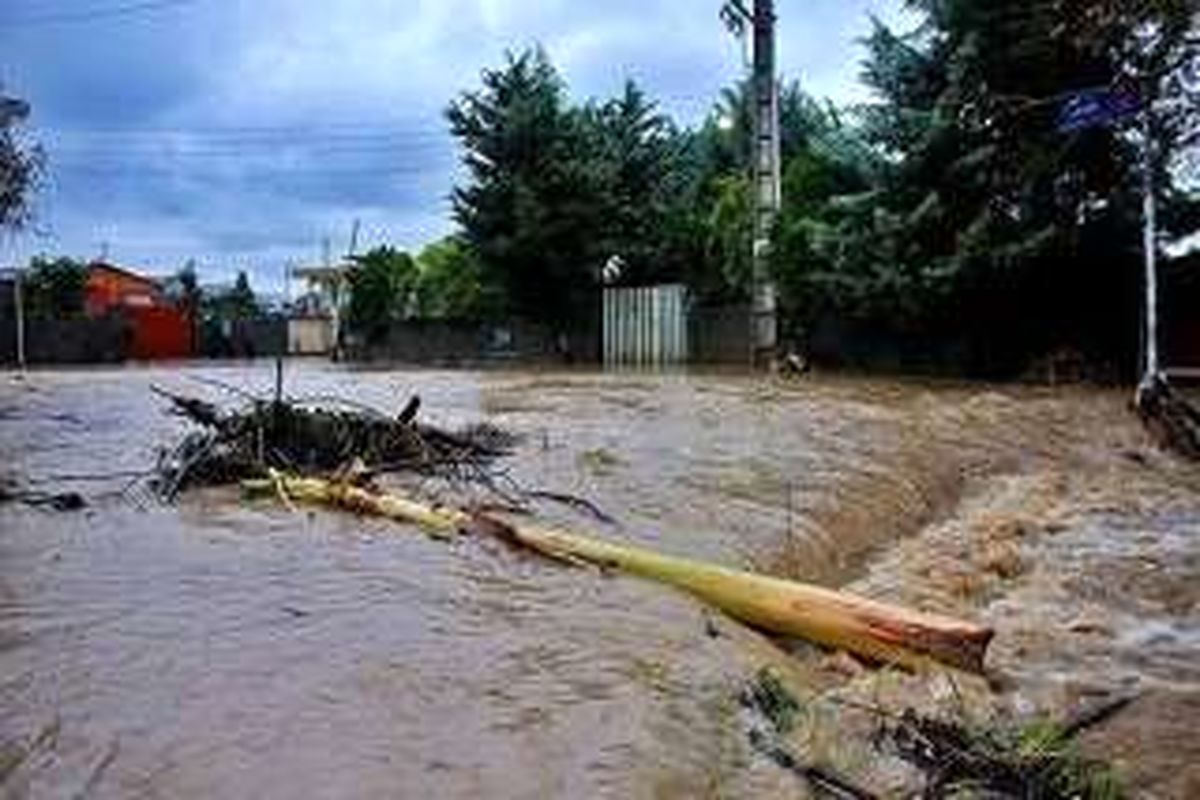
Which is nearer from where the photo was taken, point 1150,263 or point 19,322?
point 1150,263

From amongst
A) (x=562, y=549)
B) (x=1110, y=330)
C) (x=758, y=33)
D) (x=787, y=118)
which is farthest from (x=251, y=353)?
(x=562, y=549)

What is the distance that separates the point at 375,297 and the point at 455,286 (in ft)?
6.59

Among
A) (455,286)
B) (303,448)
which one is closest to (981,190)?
(303,448)

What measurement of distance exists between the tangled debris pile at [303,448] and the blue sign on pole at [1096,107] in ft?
24.3

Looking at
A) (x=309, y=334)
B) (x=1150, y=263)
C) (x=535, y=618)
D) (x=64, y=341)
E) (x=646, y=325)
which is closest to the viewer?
(x=535, y=618)

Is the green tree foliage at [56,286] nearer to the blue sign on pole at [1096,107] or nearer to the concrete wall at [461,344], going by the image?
the concrete wall at [461,344]

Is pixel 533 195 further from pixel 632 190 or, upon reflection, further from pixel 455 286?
pixel 455 286

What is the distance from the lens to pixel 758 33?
2888cm

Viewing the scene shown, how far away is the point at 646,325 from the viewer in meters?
34.1

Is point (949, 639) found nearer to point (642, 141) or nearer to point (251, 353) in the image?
point (642, 141)

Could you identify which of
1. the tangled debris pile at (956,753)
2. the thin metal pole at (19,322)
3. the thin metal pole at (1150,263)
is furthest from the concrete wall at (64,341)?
the tangled debris pile at (956,753)

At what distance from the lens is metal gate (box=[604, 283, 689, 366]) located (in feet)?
109

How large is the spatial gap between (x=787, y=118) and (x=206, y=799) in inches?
1608

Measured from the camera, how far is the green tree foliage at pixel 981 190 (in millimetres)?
23062
